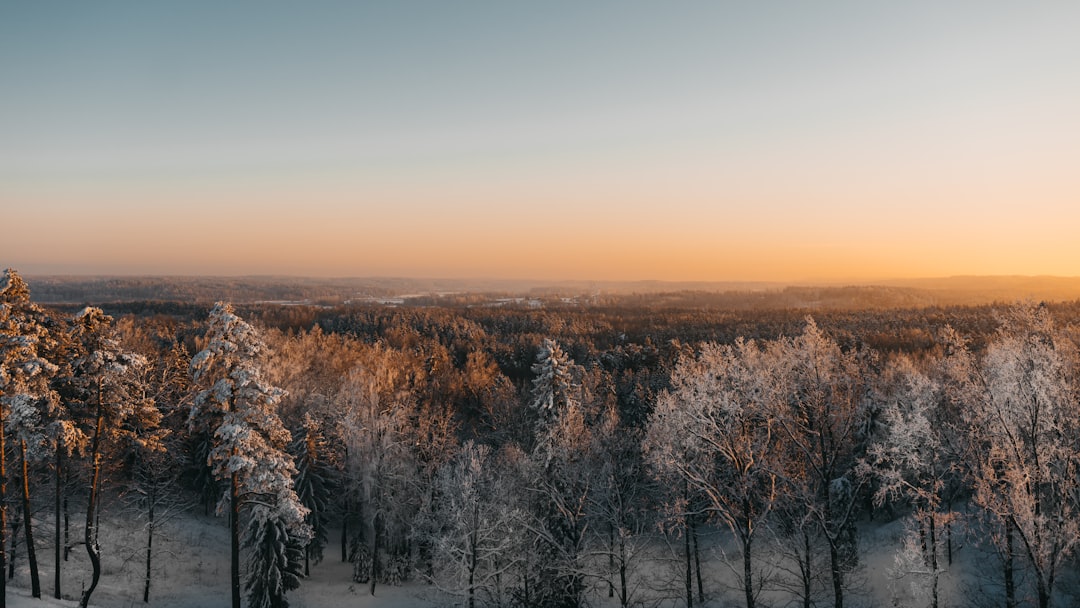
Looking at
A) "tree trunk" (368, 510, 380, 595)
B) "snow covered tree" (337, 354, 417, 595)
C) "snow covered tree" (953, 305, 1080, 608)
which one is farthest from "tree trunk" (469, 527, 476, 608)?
"snow covered tree" (953, 305, 1080, 608)

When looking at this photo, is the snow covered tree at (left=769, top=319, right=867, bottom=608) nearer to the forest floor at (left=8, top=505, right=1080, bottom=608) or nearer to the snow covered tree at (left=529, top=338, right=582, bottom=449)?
the forest floor at (left=8, top=505, right=1080, bottom=608)

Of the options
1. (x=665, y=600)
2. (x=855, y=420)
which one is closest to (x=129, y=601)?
(x=665, y=600)

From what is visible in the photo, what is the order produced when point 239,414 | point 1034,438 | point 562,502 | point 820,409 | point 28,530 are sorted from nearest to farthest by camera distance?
point 239,414 < point 1034,438 < point 820,409 < point 28,530 < point 562,502

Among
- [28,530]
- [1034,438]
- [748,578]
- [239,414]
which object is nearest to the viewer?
[239,414]

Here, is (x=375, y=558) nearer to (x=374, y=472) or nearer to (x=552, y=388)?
(x=374, y=472)

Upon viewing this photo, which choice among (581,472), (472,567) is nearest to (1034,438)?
(581,472)

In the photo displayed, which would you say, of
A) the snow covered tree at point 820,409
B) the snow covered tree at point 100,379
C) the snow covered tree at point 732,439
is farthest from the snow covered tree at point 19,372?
the snow covered tree at point 820,409

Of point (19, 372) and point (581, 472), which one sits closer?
point (19, 372)
